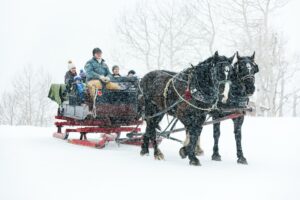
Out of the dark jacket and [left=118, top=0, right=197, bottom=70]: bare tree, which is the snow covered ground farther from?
[left=118, top=0, right=197, bottom=70]: bare tree

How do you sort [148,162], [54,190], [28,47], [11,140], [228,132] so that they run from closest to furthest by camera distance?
[54,190], [148,162], [11,140], [228,132], [28,47]

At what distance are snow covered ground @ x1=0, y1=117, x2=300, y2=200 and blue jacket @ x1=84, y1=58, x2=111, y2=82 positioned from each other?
179cm

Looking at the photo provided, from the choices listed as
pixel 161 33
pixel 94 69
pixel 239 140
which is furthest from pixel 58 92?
pixel 161 33

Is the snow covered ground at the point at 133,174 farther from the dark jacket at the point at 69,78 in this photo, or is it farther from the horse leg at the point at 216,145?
the dark jacket at the point at 69,78

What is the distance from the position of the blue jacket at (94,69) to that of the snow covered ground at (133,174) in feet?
5.89

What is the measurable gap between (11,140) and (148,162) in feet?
16.8

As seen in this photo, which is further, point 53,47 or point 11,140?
point 53,47

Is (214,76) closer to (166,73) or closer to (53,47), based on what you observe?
(166,73)

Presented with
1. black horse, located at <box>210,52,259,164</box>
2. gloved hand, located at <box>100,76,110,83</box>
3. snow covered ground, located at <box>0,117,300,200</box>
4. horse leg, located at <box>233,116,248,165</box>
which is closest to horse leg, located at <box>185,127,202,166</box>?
snow covered ground, located at <box>0,117,300,200</box>

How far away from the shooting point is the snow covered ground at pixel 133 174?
21.4 feet

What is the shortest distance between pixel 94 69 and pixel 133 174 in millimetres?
4558

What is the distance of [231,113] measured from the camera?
33.2ft

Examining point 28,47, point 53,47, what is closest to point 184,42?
point 53,47

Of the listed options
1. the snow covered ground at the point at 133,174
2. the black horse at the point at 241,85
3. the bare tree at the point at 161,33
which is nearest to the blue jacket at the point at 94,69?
the snow covered ground at the point at 133,174
